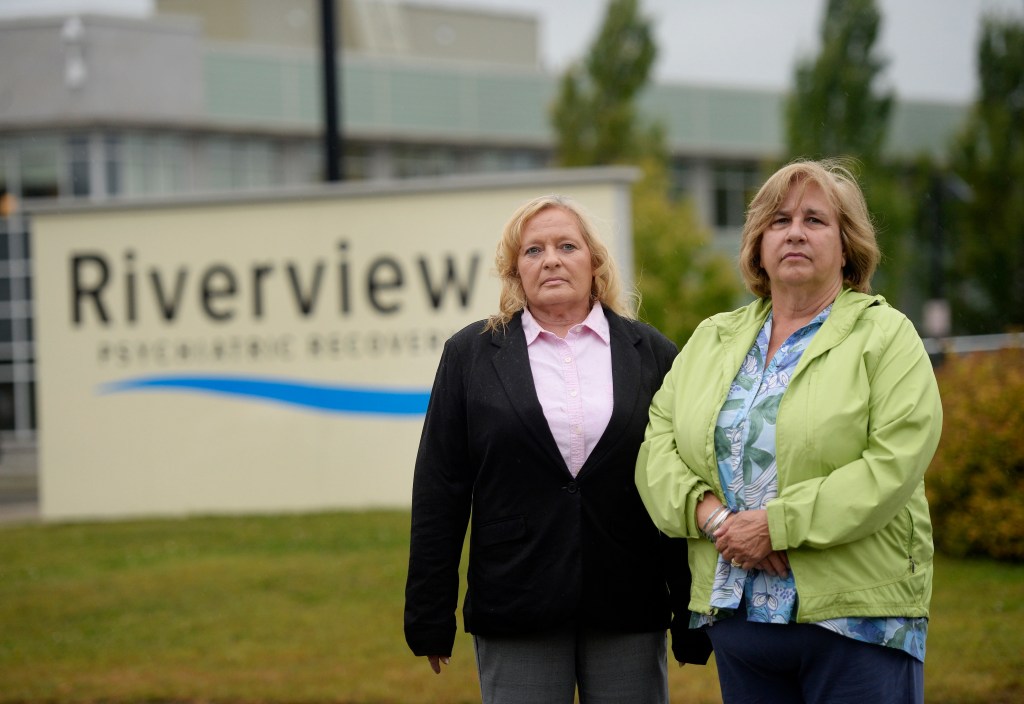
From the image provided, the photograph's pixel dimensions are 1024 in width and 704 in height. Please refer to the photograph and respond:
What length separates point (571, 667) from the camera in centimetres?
345

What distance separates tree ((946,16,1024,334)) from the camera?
102ft

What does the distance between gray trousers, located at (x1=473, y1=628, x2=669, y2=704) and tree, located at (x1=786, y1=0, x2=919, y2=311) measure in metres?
28.4

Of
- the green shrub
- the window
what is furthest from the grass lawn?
the window

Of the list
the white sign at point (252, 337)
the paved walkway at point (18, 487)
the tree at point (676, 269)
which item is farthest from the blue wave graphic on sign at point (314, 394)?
the tree at point (676, 269)

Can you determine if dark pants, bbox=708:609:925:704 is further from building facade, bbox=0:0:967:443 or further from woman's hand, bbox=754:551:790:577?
building facade, bbox=0:0:967:443

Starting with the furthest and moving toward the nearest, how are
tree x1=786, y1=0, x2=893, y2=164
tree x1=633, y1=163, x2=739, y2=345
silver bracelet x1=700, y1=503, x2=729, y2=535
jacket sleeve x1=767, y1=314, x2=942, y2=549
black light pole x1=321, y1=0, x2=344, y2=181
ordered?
1. tree x1=786, y1=0, x2=893, y2=164
2. tree x1=633, y1=163, x2=739, y2=345
3. black light pole x1=321, y1=0, x2=344, y2=181
4. silver bracelet x1=700, y1=503, x2=729, y2=535
5. jacket sleeve x1=767, y1=314, x2=942, y2=549

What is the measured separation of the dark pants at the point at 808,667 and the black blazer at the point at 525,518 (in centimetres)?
41

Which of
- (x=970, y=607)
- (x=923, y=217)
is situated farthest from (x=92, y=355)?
(x=923, y=217)

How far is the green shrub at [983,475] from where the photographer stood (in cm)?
765

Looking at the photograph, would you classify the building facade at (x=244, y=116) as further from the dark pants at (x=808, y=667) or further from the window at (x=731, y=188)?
the dark pants at (x=808, y=667)

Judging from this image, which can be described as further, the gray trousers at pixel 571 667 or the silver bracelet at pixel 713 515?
the gray trousers at pixel 571 667

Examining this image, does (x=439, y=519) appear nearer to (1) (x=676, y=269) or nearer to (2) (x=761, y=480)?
(2) (x=761, y=480)

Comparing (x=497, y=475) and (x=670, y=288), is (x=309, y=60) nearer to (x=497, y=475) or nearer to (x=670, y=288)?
(x=670, y=288)

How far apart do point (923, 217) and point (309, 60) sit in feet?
64.0
